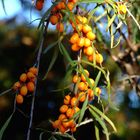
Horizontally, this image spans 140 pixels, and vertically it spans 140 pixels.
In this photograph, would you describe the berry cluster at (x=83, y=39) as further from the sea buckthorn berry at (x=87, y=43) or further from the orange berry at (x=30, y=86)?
the orange berry at (x=30, y=86)

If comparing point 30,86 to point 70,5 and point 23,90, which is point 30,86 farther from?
point 70,5

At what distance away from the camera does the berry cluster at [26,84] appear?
1119 millimetres

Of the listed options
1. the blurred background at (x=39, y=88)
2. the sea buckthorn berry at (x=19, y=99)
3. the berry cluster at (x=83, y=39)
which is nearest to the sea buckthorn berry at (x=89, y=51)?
the berry cluster at (x=83, y=39)

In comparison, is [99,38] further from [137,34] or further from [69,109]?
[69,109]

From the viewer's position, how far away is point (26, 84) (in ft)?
3.75

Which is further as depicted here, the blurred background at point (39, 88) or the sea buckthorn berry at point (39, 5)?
the blurred background at point (39, 88)

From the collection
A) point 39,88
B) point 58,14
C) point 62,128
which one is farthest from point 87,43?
point 39,88

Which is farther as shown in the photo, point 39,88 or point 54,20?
point 39,88

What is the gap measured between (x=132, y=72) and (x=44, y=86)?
1.87m

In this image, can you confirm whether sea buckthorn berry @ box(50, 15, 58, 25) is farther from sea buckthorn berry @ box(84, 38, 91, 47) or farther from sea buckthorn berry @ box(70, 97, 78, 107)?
sea buckthorn berry @ box(70, 97, 78, 107)

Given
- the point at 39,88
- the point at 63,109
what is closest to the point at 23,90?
the point at 63,109

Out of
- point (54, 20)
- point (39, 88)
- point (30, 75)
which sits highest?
point (54, 20)

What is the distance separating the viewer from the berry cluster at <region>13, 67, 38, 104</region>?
1.12 m

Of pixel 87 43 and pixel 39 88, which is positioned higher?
pixel 87 43
